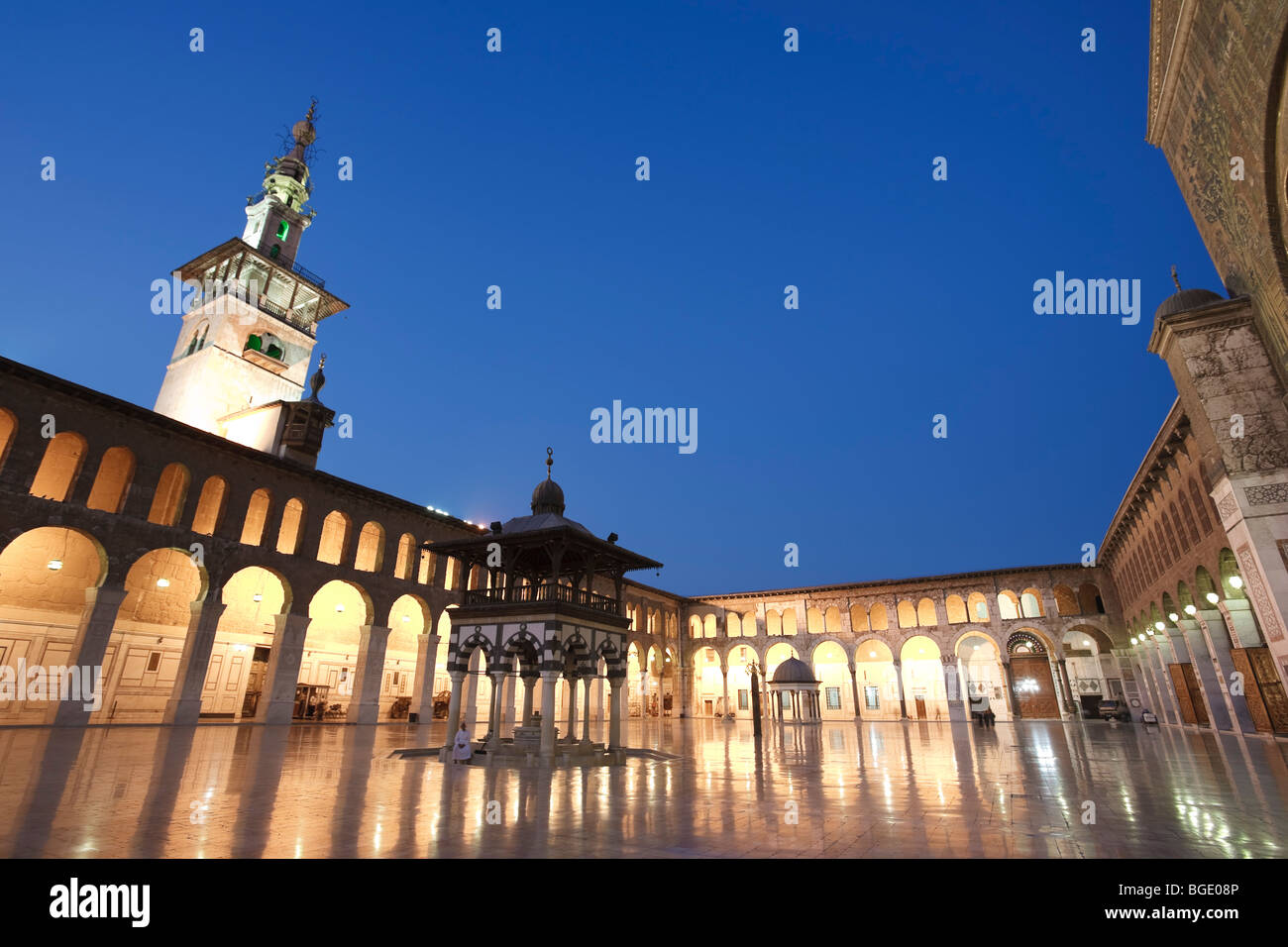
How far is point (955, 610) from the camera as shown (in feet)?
125

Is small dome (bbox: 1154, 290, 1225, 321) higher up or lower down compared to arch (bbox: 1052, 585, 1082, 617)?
higher up

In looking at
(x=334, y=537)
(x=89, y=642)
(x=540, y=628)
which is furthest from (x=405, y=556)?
(x=540, y=628)

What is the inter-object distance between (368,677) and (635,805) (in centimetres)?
2087

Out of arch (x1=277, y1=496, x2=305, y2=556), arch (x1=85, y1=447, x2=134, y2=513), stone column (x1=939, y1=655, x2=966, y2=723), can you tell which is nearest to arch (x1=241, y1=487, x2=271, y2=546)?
arch (x1=277, y1=496, x2=305, y2=556)

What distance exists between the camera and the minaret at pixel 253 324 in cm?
2934

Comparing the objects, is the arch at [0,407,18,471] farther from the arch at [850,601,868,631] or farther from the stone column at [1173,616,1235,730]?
the arch at [850,601,868,631]

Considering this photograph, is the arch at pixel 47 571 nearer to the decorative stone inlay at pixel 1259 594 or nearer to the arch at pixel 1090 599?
the decorative stone inlay at pixel 1259 594

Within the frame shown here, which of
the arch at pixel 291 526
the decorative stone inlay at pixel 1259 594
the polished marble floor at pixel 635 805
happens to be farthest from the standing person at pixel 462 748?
the decorative stone inlay at pixel 1259 594

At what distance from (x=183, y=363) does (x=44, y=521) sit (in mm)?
16431

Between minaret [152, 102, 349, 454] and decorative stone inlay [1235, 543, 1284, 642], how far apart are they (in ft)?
107

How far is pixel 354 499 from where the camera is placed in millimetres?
25641

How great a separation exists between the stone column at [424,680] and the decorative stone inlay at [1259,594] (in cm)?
2715

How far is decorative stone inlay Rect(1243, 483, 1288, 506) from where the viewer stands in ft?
47.7
